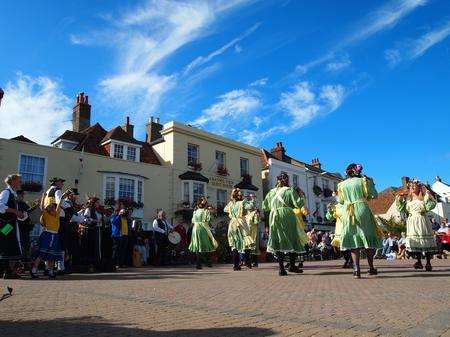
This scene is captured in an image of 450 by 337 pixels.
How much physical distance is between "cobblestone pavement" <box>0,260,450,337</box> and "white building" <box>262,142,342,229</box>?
34.7 m

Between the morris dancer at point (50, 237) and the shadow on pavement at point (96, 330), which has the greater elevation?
the morris dancer at point (50, 237)

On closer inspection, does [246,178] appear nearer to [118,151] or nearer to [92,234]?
[118,151]

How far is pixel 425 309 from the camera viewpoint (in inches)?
167

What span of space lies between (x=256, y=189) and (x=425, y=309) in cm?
3259

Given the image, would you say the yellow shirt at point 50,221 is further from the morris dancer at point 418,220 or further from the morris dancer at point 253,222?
the morris dancer at point 418,220

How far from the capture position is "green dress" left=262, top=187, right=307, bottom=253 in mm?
9023

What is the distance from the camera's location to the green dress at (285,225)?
9.02m

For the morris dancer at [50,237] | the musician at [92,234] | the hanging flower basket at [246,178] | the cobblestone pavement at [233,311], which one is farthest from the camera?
the hanging flower basket at [246,178]

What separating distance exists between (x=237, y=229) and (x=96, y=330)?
9.13m

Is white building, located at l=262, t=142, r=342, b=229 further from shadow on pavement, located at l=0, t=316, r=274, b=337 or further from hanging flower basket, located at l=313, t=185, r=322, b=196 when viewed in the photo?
shadow on pavement, located at l=0, t=316, r=274, b=337

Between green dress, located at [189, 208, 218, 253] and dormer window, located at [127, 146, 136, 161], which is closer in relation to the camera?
green dress, located at [189, 208, 218, 253]

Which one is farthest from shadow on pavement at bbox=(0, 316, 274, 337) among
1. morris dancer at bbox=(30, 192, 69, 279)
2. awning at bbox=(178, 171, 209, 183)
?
awning at bbox=(178, 171, 209, 183)

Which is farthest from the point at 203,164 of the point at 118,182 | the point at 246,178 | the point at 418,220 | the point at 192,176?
the point at 418,220

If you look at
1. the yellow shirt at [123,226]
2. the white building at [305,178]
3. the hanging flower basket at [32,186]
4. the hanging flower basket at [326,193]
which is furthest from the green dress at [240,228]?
the hanging flower basket at [326,193]
